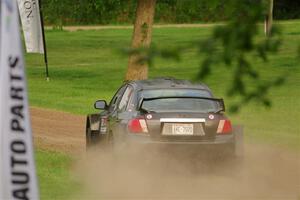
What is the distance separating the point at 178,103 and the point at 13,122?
8442 millimetres

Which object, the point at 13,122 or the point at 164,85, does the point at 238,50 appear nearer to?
the point at 13,122

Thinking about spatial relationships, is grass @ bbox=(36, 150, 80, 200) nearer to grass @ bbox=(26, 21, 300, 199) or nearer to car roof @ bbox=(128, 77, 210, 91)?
grass @ bbox=(26, 21, 300, 199)

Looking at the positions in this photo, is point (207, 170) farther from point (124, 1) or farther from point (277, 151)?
point (124, 1)

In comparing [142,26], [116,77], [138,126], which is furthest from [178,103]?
[116,77]

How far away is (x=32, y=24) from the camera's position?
3791cm

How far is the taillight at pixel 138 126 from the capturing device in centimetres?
1544

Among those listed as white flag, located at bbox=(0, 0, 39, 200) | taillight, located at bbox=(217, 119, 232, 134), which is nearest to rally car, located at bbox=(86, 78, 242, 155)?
taillight, located at bbox=(217, 119, 232, 134)

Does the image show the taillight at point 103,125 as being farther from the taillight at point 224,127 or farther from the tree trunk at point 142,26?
the tree trunk at point 142,26

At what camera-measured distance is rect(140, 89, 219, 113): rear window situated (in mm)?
15617

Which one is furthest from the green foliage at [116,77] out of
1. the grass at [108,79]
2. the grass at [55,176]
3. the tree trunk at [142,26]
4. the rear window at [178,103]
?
the tree trunk at [142,26]

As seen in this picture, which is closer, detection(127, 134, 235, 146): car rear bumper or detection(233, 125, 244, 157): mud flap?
detection(127, 134, 235, 146): car rear bumper

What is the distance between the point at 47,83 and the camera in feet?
136

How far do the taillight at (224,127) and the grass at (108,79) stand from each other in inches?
41.0

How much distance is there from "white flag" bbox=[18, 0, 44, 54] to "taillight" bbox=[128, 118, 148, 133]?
22466 millimetres
